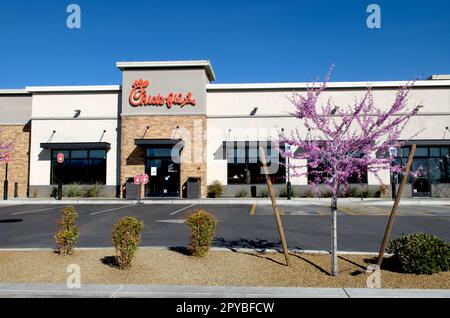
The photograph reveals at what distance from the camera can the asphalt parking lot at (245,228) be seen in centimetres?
920

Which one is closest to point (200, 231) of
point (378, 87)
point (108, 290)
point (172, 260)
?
point (172, 260)

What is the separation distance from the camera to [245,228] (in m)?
11.5

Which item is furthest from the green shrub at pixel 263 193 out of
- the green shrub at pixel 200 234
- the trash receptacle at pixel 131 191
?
the green shrub at pixel 200 234

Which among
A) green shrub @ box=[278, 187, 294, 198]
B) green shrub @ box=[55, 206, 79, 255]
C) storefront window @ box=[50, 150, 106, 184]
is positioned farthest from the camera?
storefront window @ box=[50, 150, 106, 184]

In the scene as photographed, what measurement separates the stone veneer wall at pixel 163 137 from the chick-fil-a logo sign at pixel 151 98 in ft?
2.98

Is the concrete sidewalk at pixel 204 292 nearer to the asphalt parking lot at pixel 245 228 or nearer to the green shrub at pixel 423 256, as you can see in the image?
the green shrub at pixel 423 256

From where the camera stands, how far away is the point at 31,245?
29.5ft

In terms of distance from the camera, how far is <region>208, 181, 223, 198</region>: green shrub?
23.9 metres

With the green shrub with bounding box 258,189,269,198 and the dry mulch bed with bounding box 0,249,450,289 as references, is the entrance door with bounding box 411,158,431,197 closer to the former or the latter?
the green shrub with bounding box 258,189,269,198

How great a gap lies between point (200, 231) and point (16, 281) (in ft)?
10.7

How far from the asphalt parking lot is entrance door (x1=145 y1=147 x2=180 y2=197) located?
326 inches

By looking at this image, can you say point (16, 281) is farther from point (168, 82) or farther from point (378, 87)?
point (378, 87)

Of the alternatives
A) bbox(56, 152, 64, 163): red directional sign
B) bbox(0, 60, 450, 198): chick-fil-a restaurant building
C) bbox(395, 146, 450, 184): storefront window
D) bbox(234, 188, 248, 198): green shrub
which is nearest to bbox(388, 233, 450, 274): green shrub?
bbox(0, 60, 450, 198): chick-fil-a restaurant building

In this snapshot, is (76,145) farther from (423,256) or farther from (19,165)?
(423,256)
